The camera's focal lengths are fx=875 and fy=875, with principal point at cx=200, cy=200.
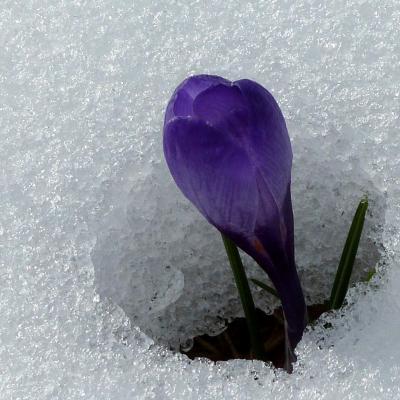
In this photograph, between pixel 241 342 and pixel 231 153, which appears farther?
pixel 241 342

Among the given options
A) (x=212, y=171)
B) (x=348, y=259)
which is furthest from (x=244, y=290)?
(x=212, y=171)

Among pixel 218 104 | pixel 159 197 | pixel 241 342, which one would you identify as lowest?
pixel 241 342

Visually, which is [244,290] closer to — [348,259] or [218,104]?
[348,259]

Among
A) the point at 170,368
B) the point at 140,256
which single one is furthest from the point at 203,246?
the point at 170,368

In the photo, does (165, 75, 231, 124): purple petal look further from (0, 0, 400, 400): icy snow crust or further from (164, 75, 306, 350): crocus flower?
(0, 0, 400, 400): icy snow crust

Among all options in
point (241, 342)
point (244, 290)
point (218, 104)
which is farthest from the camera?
point (241, 342)

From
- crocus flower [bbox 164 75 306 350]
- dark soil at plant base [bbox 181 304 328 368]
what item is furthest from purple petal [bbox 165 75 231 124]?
dark soil at plant base [bbox 181 304 328 368]

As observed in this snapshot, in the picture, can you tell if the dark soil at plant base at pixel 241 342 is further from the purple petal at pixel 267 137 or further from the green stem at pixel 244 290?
the purple petal at pixel 267 137
